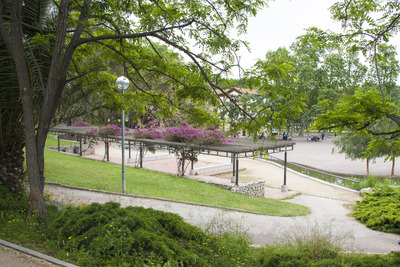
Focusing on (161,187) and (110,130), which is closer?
(161,187)

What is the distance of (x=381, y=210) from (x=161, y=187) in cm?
838

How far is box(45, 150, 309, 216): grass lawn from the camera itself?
11677mm

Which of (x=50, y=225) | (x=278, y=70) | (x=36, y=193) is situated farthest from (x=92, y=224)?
(x=278, y=70)

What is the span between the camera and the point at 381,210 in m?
11.1

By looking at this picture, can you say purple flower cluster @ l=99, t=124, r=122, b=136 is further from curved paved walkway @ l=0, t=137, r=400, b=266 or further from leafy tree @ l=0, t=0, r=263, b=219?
leafy tree @ l=0, t=0, r=263, b=219

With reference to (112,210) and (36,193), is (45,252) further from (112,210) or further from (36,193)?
(36,193)

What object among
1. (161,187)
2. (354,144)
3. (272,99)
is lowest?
(161,187)

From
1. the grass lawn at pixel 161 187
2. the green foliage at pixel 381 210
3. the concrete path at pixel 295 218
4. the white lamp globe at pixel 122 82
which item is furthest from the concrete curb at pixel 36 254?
the green foliage at pixel 381 210

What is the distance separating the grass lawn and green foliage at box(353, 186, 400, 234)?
6.60 ft

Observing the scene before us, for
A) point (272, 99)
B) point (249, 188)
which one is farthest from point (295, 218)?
point (249, 188)

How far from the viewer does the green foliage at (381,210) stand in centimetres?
1012

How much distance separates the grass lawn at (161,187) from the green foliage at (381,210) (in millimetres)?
2011

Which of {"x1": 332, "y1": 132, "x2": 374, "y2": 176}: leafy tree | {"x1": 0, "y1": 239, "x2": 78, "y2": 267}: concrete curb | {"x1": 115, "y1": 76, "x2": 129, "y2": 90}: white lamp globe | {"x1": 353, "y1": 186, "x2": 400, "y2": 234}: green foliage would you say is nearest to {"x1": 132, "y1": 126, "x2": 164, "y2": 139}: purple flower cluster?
{"x1": 115, "y1": 76, "x2": 129, "y2": 90}: white lamp globe

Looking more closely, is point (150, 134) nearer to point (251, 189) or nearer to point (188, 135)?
point (188, 135)
